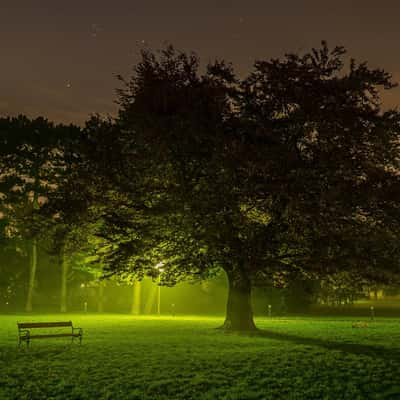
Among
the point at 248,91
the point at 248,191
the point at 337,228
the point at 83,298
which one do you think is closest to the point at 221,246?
the point at 248,191

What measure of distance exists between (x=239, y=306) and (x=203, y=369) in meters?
15.9

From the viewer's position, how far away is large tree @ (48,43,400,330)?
89.6ft

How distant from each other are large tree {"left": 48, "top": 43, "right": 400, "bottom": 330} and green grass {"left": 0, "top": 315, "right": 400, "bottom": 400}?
15.6 ft

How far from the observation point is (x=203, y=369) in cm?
1725

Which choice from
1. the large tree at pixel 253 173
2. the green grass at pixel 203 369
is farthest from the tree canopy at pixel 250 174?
the green grass at pixel 203 369

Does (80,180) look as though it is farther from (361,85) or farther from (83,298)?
(83,298)

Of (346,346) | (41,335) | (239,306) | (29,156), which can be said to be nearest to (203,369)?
(346,346)

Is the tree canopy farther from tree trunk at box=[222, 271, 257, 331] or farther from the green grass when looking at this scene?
the green grass

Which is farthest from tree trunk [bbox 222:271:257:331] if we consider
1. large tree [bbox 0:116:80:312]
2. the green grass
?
large tree [bbox 0:116:80:312]

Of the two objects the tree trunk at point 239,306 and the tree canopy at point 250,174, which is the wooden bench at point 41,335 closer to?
the tree canopy at point 250,174

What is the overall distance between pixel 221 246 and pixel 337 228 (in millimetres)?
5730

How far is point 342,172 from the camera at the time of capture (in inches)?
1094

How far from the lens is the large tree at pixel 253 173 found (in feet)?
89.6

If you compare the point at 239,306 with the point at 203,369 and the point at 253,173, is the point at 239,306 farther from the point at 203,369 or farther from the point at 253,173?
the point at 203,369
